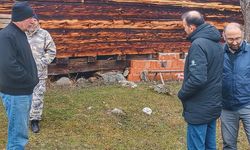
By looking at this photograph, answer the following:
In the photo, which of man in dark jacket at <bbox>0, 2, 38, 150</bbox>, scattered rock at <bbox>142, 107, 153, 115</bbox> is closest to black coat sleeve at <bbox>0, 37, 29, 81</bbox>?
man in dark jacket at <bbox>0, 2, 38, 150</bbox>

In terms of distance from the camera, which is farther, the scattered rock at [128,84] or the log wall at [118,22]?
the scattered rock at [128,84]

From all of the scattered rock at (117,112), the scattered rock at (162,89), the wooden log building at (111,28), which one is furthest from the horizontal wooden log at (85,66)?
the scattered rock at (117,112)

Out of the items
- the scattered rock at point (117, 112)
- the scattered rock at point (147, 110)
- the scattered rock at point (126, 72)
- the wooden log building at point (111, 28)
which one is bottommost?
the scattered rock at point (126, 72)

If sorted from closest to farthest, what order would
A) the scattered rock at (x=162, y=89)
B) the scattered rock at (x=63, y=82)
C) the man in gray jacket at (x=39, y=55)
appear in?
1. the man in gray jacket at (x=39, y=55)
2. the scattered rock at (x=162, y=89)
3. the scattered rock at (x=63, y=82)

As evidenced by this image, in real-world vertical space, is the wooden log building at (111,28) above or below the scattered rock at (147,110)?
above

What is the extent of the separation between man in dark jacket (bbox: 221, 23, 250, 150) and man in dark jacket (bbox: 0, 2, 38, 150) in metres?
2.19

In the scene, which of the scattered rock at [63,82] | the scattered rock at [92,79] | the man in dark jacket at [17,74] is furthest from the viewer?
the scattered rock at [92,79]

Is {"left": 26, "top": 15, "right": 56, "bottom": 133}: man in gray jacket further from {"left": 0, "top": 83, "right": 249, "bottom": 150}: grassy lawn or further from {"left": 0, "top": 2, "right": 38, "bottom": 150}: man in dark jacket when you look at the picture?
{"left": 0, "top": 2, "right": 38, "bottom": 150}: man in dark jacket

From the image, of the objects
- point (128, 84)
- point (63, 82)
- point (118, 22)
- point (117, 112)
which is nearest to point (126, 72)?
point (128, 84)

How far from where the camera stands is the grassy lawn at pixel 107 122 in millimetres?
5984

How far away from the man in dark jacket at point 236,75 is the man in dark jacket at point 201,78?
7.1 inches

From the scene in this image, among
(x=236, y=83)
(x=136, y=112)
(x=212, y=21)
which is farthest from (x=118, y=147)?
(x=212, y=21)

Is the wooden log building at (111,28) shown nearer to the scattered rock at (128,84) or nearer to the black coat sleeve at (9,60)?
the scattered rock at (128,84)

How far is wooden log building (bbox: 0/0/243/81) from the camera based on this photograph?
8.96 metres
